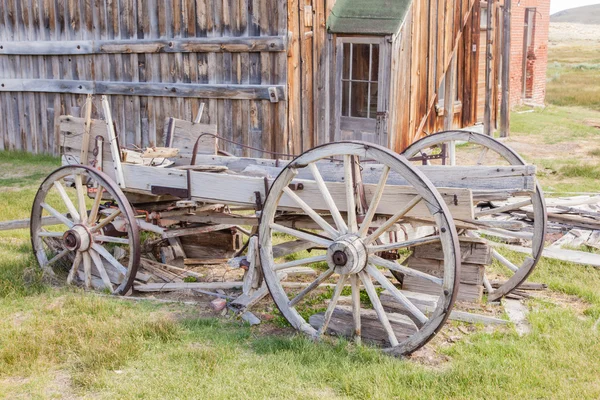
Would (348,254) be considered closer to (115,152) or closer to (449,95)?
(115,152)

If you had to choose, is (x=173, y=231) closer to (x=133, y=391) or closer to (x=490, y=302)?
(x=133, y=391)

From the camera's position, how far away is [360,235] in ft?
15.4

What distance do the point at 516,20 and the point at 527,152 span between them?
26.6ft

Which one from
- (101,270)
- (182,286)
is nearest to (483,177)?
(182,286)

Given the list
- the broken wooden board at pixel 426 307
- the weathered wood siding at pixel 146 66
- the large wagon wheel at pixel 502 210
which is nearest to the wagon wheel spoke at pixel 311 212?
the broken wooden board at pixel 426 307

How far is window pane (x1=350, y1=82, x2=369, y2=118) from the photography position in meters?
11.2

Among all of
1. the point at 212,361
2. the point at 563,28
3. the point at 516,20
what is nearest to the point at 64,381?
the point at 212,361

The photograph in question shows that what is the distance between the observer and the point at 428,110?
12.1 m

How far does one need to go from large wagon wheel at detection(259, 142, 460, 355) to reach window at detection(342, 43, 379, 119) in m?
6.27

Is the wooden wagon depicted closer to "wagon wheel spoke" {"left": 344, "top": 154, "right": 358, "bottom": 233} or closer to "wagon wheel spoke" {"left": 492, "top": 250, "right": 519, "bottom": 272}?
"wagon wheel spoke" {"left": 344, "top": 154, "right": 358, "bottom": 233}

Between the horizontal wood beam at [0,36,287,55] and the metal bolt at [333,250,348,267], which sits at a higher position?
the horizontal wood beam at [0,36,287,55]

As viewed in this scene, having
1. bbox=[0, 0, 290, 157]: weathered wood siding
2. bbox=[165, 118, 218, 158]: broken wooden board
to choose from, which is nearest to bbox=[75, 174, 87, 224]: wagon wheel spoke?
bbox=[165, 118, 218, 158]: broken wooden board

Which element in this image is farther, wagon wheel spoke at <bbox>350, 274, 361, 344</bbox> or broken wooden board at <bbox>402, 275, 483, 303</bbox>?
broken wooden board at <bbox>402, 275, 483, 303</bbox>

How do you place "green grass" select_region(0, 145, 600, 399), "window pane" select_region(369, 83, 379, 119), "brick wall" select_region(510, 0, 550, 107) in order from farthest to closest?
1. "brick wall" select_region(510, 0, 550, 107)
2. "window pane" select_region(369, 83, 379, 119)
3. "green grass" select_region(0, 145, 600, 399)
